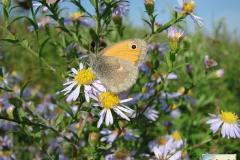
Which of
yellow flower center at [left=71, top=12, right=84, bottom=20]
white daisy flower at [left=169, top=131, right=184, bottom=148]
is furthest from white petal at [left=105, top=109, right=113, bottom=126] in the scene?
yellow flower center at [left=71, top=12, right=84, bottom=20]

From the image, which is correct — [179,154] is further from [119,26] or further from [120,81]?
[119,26]

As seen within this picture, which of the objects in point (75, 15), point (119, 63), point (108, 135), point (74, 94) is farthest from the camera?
point (75, 15)

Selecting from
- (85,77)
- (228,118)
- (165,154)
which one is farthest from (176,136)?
(85,77)

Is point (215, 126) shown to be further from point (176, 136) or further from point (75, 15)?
point (75, 15)

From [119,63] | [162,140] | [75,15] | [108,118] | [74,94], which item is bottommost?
[162,140]

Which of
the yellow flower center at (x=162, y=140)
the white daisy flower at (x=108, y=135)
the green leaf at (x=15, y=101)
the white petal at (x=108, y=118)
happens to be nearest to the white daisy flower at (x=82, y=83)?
the white petal at (x=108, y=118)

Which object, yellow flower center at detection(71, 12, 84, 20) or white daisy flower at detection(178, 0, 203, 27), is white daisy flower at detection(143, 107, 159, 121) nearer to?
white daisy flower at detection(178, 0, 203, 27)

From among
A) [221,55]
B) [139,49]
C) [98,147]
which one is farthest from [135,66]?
[221,55]

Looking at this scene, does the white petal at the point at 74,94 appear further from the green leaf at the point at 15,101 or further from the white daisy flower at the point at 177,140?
the white daisy flower at the point at 177,140
